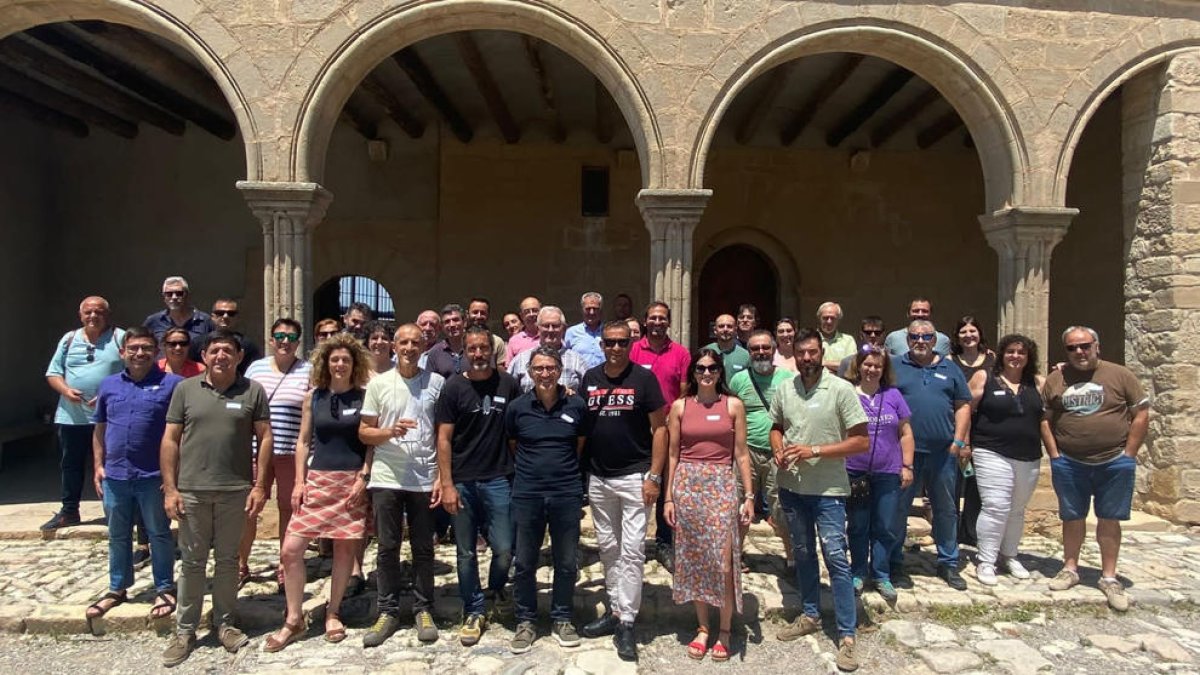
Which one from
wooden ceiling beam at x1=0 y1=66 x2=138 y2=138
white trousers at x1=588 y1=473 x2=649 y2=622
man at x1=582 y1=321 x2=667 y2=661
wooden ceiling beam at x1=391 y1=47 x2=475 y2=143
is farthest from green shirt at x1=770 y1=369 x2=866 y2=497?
wooden ceiling beam at x1=0 y1=66 x2=138 y2=138

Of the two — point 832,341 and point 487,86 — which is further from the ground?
point 487,86

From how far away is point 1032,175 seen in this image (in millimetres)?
5707

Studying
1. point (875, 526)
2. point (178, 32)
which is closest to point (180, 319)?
point (178, 32)

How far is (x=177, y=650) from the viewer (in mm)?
3613

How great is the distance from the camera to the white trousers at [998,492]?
4.48 m

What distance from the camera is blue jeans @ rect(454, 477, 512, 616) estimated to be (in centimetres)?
373

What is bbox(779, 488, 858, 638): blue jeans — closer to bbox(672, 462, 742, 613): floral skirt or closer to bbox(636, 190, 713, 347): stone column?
bbox(672, 462, 742, 613): floral skirt

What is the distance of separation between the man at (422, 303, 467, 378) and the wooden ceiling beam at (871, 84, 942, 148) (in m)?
5.73

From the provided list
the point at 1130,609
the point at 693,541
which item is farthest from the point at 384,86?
the point at 1130,609

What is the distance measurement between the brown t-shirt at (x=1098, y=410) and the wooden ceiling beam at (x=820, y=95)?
370 centimetres

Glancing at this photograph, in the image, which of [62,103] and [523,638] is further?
[62,103]

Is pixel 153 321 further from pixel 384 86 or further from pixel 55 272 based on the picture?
pixel 55 272

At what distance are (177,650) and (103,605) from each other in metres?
0.70

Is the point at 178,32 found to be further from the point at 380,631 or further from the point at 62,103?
the point at 380,631
